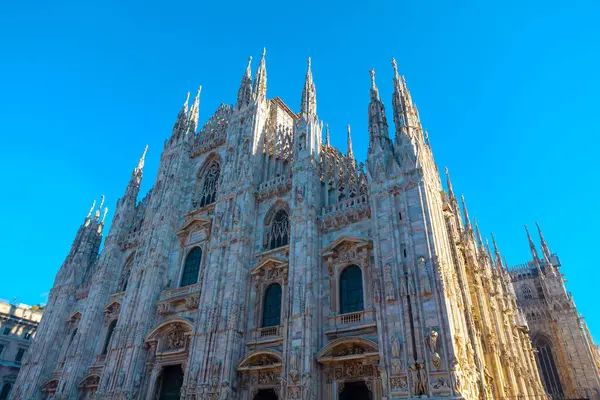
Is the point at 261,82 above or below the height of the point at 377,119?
above

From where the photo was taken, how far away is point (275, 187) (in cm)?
2584

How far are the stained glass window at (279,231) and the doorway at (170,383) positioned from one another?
888 cm

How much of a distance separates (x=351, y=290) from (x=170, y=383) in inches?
478

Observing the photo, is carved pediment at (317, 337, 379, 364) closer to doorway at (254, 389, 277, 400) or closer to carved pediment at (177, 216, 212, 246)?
doorway at (254, 389, 277, 400)

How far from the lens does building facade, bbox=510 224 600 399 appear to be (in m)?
39.8

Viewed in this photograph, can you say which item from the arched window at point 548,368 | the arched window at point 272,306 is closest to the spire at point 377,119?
the arched window at point 272,306

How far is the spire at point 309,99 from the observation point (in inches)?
1059

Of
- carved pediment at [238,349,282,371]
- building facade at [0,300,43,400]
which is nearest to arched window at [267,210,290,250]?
carved pediment at [238,349,282,371]

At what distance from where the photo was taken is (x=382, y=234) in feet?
62.5

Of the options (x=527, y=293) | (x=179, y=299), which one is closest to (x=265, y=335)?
(x=179, y=299)

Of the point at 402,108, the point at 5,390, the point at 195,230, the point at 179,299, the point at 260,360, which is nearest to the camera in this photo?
the point at 260,360

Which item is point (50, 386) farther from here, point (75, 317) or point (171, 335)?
point (171, 335)

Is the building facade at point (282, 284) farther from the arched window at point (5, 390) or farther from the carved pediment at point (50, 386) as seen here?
the arched window at point (5, 390)

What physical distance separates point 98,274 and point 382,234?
23.1 m
